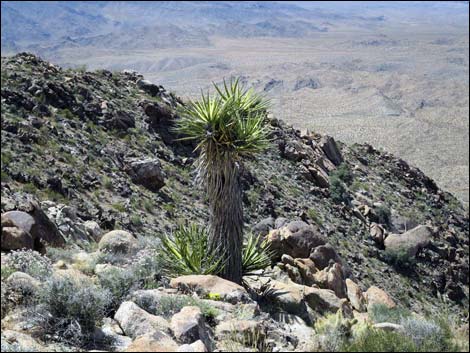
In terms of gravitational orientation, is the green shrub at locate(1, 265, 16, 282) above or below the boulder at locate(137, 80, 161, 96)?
below

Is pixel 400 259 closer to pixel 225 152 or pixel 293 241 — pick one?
pixel 293 241

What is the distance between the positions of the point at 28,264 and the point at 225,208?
118 inches

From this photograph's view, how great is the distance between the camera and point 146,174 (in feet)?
57.6

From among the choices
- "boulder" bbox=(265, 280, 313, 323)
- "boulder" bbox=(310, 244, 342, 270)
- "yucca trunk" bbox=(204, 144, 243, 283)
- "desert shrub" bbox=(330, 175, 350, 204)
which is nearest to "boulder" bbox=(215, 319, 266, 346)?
"boulder" bbox=(265, 280, 313, 323)

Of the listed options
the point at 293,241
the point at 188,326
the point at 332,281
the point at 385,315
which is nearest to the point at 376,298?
the point at 332,281

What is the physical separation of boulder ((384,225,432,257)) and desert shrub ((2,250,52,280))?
16711 millimetres

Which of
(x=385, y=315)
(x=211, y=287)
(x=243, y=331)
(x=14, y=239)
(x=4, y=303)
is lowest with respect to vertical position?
(x=385, y=315)

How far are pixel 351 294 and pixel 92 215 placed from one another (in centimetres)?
652

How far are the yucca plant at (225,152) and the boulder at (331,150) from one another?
66.0 ft

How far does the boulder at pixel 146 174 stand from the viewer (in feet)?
57.5

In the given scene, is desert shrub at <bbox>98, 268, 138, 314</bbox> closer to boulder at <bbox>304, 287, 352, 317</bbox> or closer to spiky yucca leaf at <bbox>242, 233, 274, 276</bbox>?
spiky yucca leaf at <bbox>242, 233, 274, 276</bbox>

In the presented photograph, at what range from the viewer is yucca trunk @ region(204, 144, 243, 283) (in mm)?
8258

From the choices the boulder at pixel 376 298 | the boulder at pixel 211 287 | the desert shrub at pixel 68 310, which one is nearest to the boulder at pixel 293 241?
the boulder at pixel 376 298

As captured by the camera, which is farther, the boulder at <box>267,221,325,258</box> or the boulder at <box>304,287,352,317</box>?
the boulder at <box>267,221,325,258</box>
